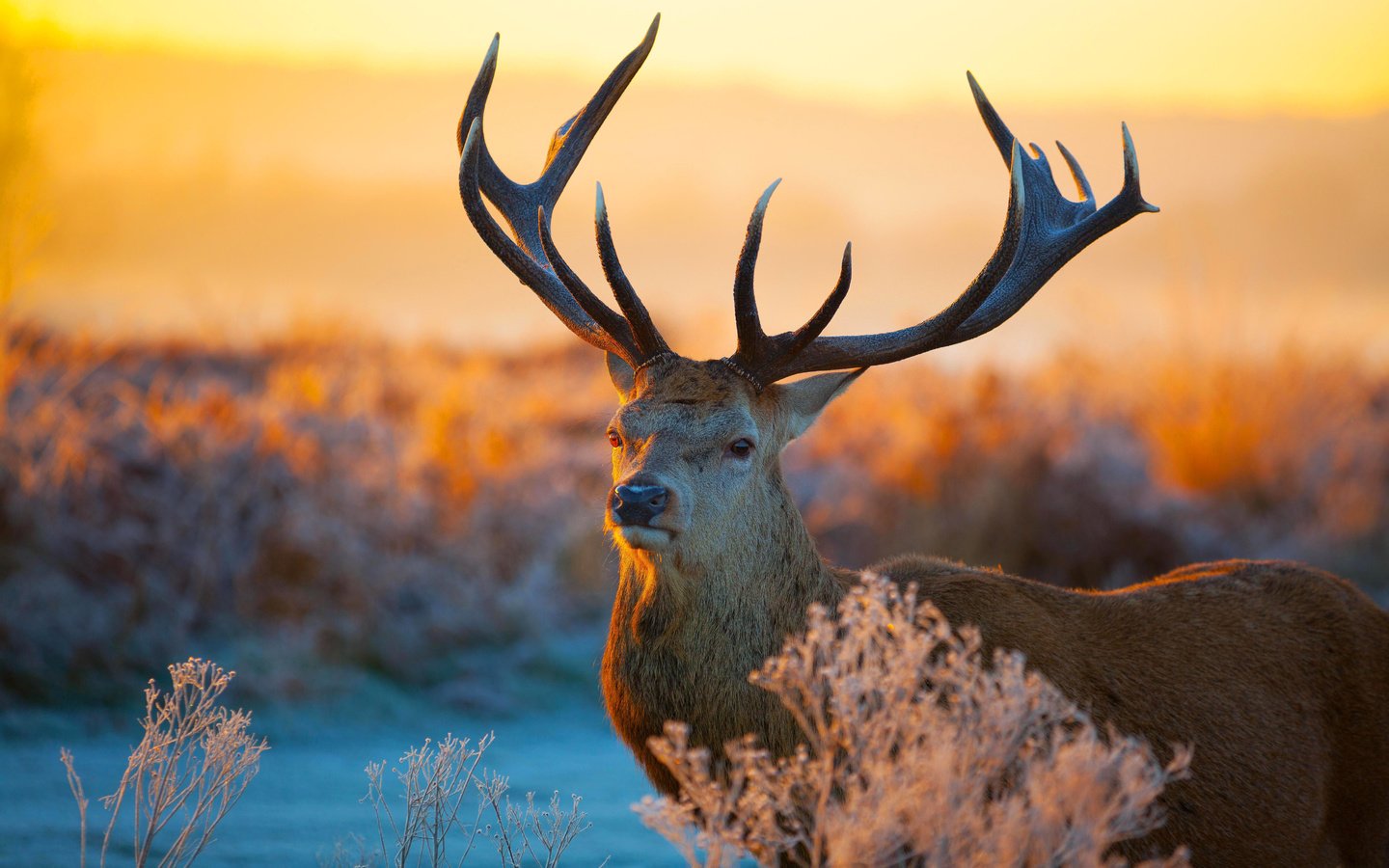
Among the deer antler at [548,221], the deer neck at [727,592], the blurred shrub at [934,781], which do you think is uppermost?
the deer antler at [548,221]

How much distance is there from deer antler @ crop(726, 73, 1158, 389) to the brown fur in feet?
0.66

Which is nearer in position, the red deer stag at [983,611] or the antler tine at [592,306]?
the red deer stag at [983,611]

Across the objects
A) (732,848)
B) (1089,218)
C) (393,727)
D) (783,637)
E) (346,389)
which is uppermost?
(346,389)

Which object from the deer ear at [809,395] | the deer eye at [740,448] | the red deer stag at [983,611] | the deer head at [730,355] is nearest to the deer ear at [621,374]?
the deer head at [730,355]

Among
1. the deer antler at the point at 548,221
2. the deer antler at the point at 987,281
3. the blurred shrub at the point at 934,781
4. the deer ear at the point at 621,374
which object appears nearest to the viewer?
the blurred shrub at the point at 934,781

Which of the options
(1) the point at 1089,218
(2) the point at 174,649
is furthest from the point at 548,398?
(1) the point at 1089,218

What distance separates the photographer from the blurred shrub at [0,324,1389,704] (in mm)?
8828

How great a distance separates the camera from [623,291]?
510 cm

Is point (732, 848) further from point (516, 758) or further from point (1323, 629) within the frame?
point (516, 758)

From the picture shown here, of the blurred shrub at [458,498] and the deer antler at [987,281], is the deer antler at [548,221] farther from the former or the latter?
the blurred shrub at [458,498]

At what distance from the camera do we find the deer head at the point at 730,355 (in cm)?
471

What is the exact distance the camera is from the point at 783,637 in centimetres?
480

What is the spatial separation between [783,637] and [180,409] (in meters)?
6.82

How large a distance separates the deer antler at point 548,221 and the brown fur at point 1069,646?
0.78 feet
